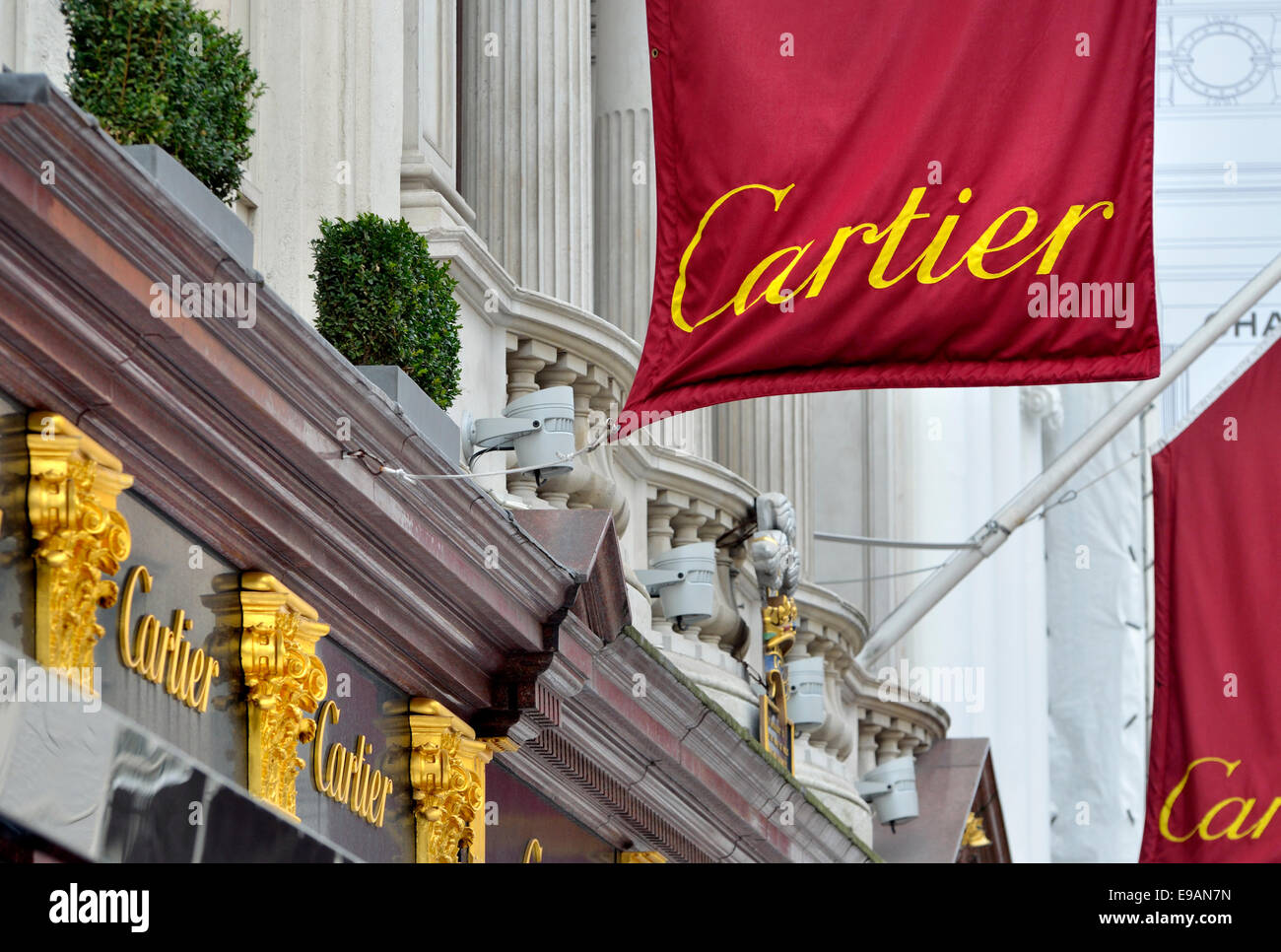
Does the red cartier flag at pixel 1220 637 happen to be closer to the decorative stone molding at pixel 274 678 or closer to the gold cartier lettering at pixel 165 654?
the decorative stone molding at pixel 274 678

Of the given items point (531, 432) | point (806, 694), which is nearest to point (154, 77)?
point (531, 432)

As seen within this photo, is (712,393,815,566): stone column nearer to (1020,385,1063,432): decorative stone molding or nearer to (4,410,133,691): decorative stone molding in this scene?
(4,410,133,691): decorative stone molding

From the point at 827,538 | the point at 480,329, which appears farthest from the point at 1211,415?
the point at 827,538

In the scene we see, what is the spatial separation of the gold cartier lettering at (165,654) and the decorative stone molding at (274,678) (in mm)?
216

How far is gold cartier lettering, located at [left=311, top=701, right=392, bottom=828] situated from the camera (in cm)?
951

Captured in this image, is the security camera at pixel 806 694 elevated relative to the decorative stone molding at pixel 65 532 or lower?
elevated

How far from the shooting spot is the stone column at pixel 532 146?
15.2 meters

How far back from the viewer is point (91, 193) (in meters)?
7.00

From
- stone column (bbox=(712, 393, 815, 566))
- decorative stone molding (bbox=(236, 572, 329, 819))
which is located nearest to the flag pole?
stone column (bbox=(712, 393, 815, 566))

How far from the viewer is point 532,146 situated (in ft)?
50.2

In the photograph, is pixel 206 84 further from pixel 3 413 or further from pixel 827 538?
pixel 827 538

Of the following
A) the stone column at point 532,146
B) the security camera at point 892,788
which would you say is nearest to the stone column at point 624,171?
the stone column at point 532,146

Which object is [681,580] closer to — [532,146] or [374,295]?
[532,146]

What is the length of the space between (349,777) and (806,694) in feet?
27.3
